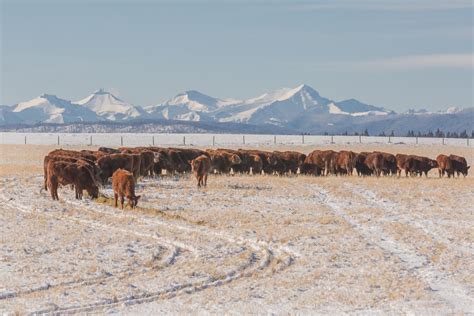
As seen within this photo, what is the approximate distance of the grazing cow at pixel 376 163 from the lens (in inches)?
1554

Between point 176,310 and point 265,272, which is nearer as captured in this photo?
point 176,310

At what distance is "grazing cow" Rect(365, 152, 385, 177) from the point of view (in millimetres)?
39469

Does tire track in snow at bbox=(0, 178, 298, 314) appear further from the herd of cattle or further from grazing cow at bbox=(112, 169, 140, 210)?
the herd of cattle

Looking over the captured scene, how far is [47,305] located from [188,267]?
3.38 metres

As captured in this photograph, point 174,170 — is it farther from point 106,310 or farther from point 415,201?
point 106,310

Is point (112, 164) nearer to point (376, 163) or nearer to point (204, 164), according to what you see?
point (204, 164)

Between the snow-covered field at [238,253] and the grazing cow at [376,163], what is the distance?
1156cm

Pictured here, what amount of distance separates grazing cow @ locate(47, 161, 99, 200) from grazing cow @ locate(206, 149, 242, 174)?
11662 millimetres

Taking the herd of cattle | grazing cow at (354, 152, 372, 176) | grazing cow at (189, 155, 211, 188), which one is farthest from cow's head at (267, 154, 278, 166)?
grazing cow at (189, 155, 211, 188)

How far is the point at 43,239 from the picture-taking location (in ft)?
58.5

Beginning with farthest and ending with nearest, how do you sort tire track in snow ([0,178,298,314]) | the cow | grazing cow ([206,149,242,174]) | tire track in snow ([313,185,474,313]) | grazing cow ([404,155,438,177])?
1. grazing cow ([404,155,438,177])
2. the cow
3. grazing cow ([206,149,242,174])
4. tire track in snow ([313,185,474,313])
5. tire track in snow ([0,178,298,314])

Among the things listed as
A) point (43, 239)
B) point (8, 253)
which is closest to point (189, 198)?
point (43, 239)

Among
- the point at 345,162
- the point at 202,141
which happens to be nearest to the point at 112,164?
the point at 345,162

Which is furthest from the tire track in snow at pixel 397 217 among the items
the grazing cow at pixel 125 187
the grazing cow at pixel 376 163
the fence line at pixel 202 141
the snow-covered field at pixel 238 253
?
the fence line at pixel 202 141
